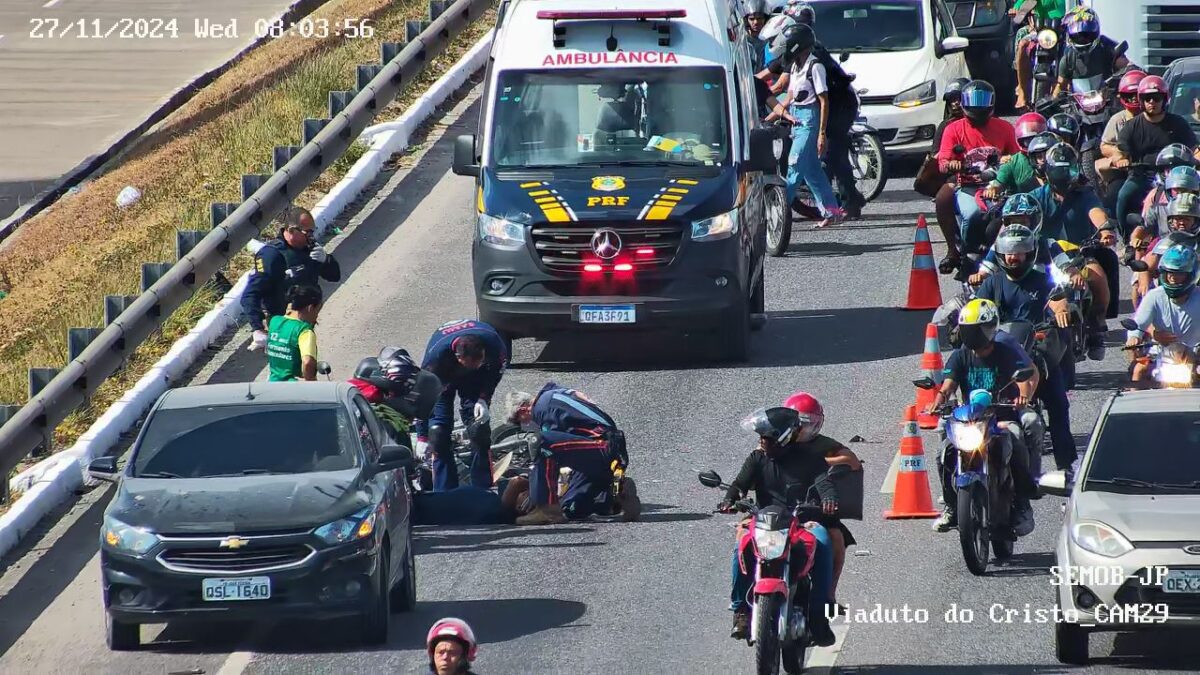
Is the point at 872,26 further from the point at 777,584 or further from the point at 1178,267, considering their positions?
the point at 777,584

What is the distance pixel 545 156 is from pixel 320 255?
8.09ft

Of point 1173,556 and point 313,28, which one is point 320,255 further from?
point 313,28

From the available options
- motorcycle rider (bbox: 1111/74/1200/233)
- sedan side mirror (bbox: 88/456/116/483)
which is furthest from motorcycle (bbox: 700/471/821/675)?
motorcycle rider (bbox: 1111/74/1200/233)

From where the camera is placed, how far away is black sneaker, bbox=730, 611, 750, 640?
1172 cm

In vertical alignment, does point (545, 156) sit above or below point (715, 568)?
above

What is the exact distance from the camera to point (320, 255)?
1798cm

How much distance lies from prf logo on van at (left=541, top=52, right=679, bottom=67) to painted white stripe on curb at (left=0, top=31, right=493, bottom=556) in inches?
117

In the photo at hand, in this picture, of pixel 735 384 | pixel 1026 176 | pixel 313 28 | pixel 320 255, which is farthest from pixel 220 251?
pixel 313 28

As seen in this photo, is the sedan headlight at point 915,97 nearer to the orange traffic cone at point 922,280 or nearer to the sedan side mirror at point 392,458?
the orange traffic cone at point 922,280

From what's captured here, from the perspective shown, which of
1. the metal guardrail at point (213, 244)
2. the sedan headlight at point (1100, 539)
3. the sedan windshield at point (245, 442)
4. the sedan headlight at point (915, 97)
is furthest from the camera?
the sedan headlight at point (915, 97)

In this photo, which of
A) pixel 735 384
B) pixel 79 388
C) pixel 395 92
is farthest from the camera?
pixel 395 92

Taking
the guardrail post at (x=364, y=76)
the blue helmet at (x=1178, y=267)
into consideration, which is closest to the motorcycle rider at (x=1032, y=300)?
the blue helmet at (x=1178, y=267)

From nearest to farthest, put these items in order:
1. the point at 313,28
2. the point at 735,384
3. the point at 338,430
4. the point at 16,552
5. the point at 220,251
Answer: the point at 338,430 → the point at 16,552 → the point at 735,384 → the point at 220,251 → the point at 313,28

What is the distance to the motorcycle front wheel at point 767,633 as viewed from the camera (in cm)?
1134
